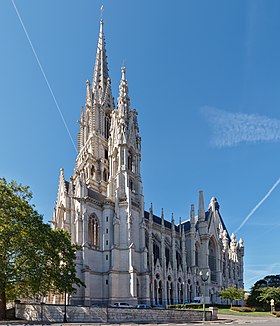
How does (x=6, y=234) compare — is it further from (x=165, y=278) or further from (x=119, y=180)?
(x=165, y=278)

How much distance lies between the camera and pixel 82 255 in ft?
176

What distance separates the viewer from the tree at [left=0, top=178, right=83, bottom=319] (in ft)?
104

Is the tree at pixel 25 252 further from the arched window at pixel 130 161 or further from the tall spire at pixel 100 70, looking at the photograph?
the tall spire at pixel 100 70

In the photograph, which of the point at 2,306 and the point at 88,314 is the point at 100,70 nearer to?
the point at 2,306

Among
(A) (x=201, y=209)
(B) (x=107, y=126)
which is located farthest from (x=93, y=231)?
(A) (x=201, y=209)

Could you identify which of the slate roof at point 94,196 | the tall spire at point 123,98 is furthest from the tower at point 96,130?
the slate roof at point 94,196

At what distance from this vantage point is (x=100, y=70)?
8725 centimetres

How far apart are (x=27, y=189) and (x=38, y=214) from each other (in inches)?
114

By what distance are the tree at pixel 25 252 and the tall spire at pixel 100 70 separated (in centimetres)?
5173

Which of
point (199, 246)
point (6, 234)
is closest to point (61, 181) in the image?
point (6, 234)

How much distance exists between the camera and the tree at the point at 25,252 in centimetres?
3161

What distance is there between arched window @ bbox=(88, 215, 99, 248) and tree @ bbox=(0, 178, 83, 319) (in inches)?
771

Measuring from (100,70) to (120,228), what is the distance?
44.8 m

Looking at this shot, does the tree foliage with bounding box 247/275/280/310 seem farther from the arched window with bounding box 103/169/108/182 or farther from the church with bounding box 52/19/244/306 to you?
the arched window with bounding box 103/169/108/182
